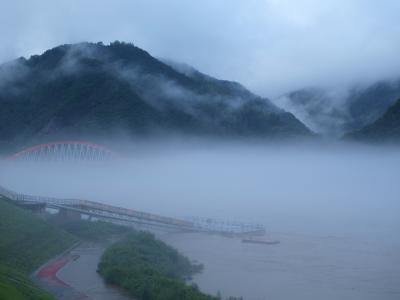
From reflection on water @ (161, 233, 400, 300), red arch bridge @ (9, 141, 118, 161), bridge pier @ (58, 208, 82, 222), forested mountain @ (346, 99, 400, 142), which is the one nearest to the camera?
reflection on water @ (161, 233, 400, 300)

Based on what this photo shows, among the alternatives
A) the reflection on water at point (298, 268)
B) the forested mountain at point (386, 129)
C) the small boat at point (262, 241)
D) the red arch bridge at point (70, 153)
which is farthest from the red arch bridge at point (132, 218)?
the red arch bridge at point (70, 153)

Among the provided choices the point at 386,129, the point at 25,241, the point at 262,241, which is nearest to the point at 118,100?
the point at 386,129

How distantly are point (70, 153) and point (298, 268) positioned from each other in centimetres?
3344

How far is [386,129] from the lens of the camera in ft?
146

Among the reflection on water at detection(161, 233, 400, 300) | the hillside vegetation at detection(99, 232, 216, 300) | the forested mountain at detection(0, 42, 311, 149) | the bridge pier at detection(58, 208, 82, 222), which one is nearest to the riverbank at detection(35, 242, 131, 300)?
the hillside vegetation at detection(99, 232, 216, 300)

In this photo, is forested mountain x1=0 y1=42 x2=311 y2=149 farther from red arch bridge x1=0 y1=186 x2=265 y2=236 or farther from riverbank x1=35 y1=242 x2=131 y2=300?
riverbank x1=35 y1=242 x2=131 y2=300

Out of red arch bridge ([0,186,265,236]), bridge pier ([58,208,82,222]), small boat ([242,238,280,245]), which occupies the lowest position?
small boat ([242,238,280,245])

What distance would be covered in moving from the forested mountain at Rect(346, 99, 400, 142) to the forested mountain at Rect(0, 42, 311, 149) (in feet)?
46.1

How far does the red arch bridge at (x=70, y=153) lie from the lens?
156ft

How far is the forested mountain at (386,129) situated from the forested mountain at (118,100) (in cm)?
1404

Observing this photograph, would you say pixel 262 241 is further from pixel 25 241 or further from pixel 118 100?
pixel 118 100

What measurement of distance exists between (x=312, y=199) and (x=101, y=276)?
2444 cm

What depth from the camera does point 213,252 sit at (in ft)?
72.2

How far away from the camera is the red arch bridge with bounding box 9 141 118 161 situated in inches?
1876
